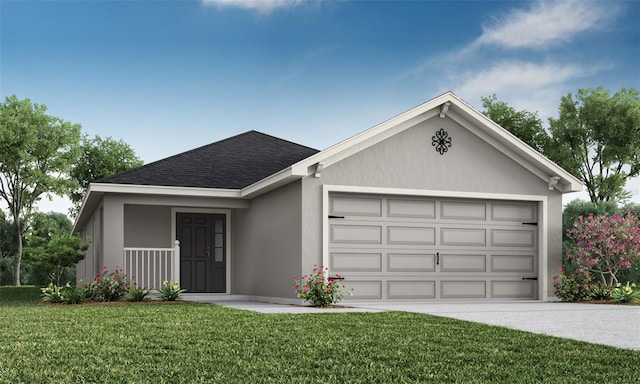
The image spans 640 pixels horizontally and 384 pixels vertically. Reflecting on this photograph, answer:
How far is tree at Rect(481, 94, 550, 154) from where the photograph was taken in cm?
3800

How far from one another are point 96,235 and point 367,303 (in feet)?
24.9

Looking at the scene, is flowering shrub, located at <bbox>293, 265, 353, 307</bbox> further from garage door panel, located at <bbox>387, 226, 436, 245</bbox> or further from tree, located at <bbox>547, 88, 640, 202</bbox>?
tree, located at <bbox>547, 88, 640, 202</bbox>

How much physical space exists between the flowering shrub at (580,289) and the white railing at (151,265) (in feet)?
27.4

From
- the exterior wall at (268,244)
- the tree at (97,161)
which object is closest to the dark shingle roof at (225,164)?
the exterior wall at (268,244)

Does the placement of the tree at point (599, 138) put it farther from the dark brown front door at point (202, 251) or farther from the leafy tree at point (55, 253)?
the leafy tree at point (55, 253)

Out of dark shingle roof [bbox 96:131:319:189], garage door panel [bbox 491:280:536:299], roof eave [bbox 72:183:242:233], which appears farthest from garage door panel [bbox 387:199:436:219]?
roof eave [bbox 72:183:242:233]

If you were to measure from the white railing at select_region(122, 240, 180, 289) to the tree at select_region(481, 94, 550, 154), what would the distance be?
2557 cm

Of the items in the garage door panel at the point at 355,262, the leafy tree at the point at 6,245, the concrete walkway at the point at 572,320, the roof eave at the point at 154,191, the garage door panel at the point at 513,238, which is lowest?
the leafy tree at the point at 6,245

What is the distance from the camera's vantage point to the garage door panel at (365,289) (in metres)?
14.7

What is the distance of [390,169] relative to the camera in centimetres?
1497

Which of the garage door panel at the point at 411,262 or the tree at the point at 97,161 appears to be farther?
the tree at the point at 97,161

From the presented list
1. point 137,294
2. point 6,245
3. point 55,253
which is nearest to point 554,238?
point 137,294

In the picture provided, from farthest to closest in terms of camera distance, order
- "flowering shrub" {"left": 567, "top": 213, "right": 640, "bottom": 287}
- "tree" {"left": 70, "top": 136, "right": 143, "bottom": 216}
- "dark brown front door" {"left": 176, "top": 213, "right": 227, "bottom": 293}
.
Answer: "tree" {"left": 70, "top": 136, "right": 143, "bottom": 216} < "dark brown front door" {"left": 176, "top": 213, "right": 227, "bottom": 293} < "flowering shrub" {"left": 567, "top": 213, "right": 640, "bottom": 287}

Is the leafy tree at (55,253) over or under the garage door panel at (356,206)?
under
